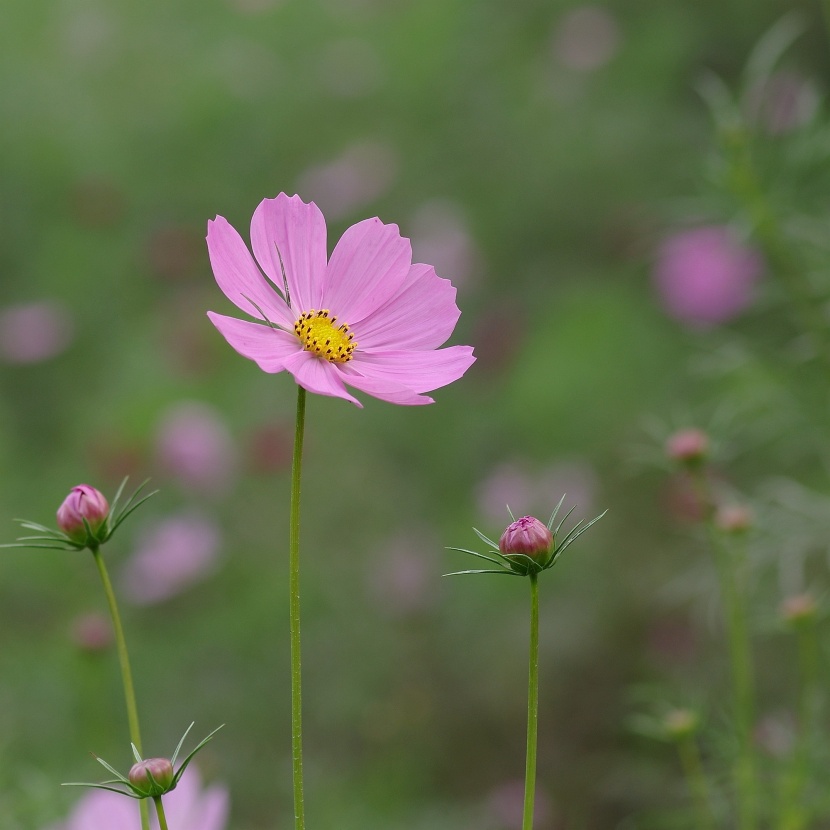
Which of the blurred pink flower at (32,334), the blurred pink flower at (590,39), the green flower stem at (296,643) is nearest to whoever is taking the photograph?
the green flower stem at (296,643)

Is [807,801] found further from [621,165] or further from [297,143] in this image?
[297,143]

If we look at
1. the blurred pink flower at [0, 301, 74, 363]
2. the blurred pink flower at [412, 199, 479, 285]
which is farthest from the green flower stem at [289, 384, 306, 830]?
the blurred pink flower at [0, 301, 74, 363]

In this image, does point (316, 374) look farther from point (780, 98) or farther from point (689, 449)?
point (780, 98)

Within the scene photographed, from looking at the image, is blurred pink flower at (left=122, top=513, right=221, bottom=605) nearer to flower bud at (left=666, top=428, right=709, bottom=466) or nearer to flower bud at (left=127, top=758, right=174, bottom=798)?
flower bud at (left=666, top=428, right=709, bottom=466)

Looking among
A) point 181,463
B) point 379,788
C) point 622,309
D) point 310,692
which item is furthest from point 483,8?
point 379,788

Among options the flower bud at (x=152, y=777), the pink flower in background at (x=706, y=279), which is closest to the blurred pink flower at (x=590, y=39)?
the pink flower in background at (x=706, y=279)

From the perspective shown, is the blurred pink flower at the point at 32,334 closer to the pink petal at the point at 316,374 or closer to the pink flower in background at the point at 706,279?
the pink flower in background at the point at 706,279

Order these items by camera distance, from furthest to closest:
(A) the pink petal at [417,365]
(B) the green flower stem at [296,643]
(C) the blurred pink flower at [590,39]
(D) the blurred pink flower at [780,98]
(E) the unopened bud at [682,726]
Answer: (C) the blurred pink flower at [590,39], (D) the blurred pink flower at [780,98], (E) the unopened bud at [682,726], (A) the pink petal at [417,365], (B) the green flower stem at [296,643]

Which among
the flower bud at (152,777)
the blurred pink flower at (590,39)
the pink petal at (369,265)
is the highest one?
the blurred pink flower at (590,39)
